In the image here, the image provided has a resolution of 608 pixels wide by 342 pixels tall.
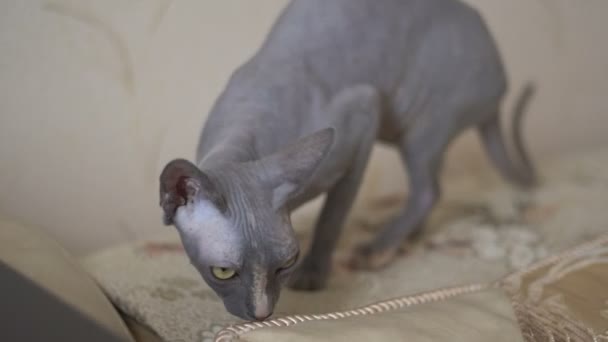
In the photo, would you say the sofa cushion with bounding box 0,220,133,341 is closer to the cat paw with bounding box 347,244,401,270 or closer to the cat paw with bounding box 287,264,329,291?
the cat paw with bounding box 287,264,329,291

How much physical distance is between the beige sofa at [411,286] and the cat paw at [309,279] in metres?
0.02

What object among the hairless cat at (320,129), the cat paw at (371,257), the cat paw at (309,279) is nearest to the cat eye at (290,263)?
the hairless cat at (320,129)

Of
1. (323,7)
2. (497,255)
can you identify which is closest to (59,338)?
(323,7)

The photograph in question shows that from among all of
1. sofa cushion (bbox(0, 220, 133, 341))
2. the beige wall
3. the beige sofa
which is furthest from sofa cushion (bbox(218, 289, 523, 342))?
the beige wall

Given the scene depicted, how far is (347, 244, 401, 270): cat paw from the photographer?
117 cm

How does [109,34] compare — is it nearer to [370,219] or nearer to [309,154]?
[309,154]

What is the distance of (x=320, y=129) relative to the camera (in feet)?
2.95

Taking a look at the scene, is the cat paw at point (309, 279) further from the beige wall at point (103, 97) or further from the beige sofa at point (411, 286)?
the beige wall at point (103, 97)

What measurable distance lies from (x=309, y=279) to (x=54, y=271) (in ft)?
1.41

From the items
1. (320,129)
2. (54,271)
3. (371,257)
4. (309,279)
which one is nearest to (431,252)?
(371,257)

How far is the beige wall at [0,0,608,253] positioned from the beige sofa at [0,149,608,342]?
10 cm

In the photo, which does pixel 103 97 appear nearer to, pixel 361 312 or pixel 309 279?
pixel 309 279

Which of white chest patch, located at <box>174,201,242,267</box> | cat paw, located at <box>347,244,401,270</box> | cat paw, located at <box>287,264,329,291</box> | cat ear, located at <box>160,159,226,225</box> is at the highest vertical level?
cat ear, located at <box>160,159,226,225</box>

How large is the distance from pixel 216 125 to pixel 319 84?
0.59ft
